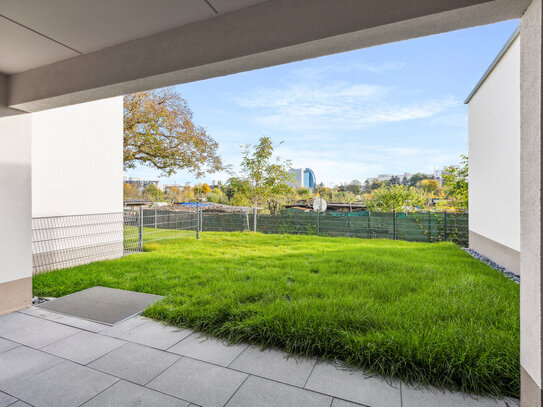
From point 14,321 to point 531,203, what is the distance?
4.01 metres

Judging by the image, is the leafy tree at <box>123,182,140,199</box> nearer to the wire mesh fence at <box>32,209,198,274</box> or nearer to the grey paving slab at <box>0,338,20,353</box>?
the wire mesh fence at <box>32,209,198,274</box>

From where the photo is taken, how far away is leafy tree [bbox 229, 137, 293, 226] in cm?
1093

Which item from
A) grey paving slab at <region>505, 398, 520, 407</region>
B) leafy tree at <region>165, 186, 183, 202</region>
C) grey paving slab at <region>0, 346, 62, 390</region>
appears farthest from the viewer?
leafy tree at <region>165, 186, 183, 202</region>

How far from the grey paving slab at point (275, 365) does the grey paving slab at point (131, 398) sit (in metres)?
0.46

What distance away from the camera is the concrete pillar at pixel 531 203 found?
1192 millimetres

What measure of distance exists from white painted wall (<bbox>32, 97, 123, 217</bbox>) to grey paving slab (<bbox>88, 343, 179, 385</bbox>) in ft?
10.3

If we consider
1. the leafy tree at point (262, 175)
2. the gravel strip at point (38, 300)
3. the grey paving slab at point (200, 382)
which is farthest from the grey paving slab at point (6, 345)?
the leafy tree at point (262, 175)

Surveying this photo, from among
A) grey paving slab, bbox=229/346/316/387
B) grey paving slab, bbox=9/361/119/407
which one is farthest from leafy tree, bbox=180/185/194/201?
grey paving slab, bbox=229/346/316/387

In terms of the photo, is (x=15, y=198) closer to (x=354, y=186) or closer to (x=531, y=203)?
(x=531, y=203)

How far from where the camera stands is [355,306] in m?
2.69

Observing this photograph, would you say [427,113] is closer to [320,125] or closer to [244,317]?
[320,125]

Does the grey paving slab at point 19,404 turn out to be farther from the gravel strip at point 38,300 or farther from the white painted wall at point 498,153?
the white painted wall at point 498,153

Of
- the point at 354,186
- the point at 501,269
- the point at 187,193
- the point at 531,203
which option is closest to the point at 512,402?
the point at 531,203

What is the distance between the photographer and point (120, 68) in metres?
2.11
